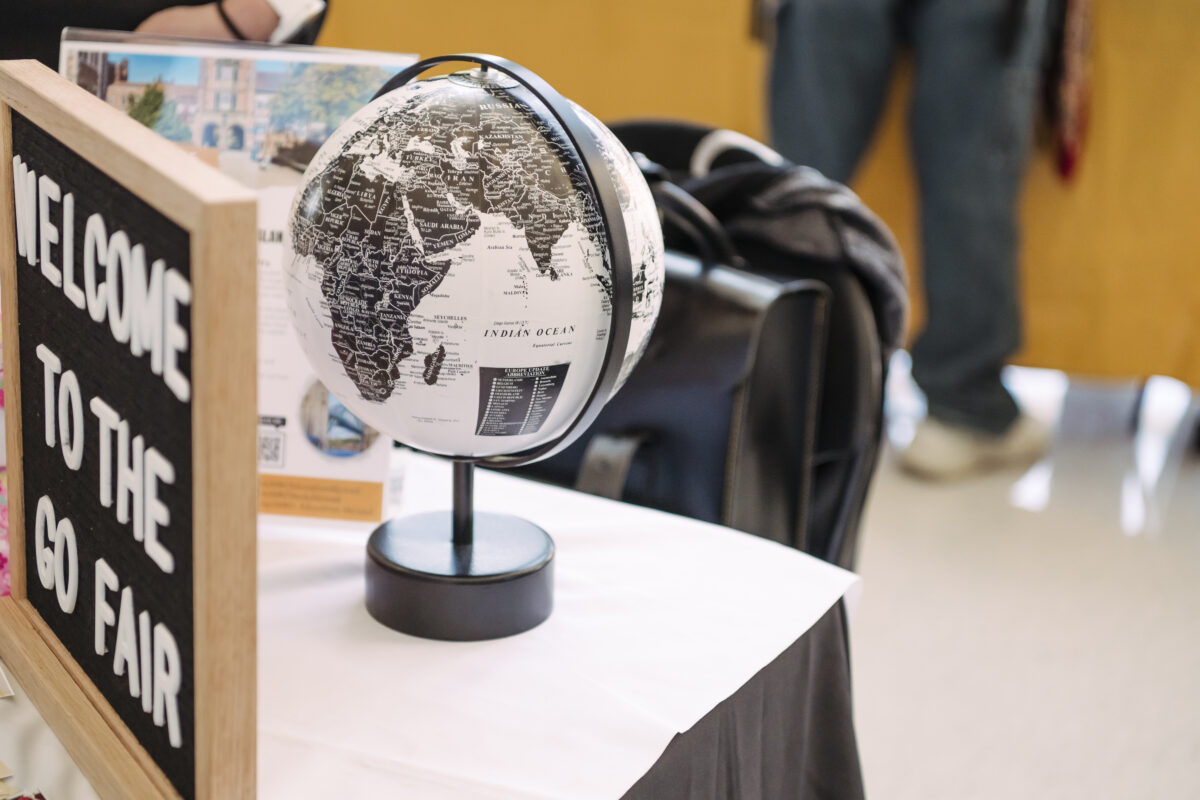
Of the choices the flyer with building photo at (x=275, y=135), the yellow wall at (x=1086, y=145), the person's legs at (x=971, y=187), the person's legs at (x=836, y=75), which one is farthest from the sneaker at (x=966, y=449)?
the flyer with building photo at (x=275, y=135)

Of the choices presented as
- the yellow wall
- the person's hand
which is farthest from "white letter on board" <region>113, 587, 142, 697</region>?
the yellow wall

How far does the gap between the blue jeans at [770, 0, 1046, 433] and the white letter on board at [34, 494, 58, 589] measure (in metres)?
2.20

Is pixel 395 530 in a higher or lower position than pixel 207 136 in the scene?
lower

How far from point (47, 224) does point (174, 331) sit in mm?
162

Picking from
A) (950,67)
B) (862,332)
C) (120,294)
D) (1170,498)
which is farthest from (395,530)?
(1170,498)

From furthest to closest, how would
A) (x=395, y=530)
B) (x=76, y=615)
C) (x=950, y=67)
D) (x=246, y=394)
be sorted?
(x=950, y=67), (x=395, y=530), (x=76, y=615), (x=246, y=394)

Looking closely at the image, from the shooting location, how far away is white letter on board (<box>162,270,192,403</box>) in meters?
0.42

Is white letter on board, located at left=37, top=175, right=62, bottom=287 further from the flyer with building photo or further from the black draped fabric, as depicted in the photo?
the black draped fabric

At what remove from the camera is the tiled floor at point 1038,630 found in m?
1.60

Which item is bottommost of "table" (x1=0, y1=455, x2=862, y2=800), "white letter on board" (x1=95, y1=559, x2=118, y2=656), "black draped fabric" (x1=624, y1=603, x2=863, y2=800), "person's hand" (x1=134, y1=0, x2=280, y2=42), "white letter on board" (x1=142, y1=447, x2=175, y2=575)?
"black draped fabric" (x1=624, y1=603, x2=863, y2=800)

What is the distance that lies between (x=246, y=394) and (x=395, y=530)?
1.06 ft

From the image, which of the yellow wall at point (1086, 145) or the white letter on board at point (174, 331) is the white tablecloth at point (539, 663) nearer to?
the white letter on board at point (174, 331)

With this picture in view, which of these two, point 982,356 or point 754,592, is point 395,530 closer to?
point 754,592

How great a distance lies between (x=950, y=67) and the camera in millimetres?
2436
